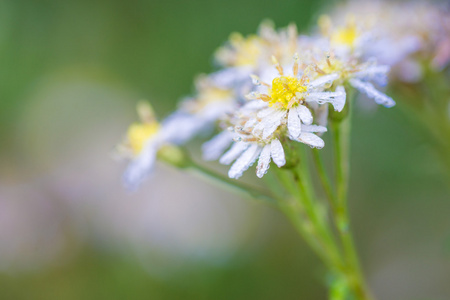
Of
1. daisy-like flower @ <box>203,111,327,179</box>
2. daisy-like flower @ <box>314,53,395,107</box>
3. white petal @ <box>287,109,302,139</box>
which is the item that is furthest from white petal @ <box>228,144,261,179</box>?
daisy-like flower @ <box>314,53,395,107</box>

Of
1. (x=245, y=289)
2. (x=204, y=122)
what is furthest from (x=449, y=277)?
(x=204, y=122)

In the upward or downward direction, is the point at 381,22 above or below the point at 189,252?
above

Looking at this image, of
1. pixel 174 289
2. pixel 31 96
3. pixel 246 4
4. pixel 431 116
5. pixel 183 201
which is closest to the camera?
pixel 431 116

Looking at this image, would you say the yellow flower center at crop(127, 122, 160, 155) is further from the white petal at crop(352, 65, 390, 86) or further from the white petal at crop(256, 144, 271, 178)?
the white petal at crop(352, 65, 390, 86)

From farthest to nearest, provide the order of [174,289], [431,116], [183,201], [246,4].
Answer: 1. [246,4]
2. [183,201]
3. [174,289]
4. [431,116]

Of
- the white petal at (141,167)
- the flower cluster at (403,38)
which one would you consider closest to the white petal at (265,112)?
the flower cluster at (403,38)

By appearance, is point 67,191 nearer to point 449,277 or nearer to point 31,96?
point 31,96
